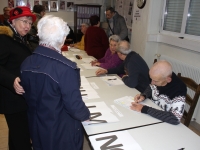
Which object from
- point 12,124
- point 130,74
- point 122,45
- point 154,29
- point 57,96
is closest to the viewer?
point 57,96

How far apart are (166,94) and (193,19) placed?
1.72 metres

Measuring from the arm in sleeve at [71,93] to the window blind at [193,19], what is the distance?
2270 millimetres

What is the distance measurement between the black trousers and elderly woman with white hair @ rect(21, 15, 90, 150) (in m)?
0.46

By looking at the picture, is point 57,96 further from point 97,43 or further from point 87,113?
point 97,43

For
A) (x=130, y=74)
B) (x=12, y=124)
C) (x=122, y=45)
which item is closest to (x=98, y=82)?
(x=130, y=74)

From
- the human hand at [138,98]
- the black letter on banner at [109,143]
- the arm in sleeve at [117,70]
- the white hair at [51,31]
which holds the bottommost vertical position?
the black letter on banner at [109,143]

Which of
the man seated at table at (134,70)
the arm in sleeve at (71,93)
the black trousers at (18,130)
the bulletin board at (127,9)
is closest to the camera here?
the arm in sleeve at (71,93)

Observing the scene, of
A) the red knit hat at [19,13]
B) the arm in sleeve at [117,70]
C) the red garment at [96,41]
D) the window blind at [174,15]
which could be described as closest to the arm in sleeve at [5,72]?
the red knit hat at [19,13]

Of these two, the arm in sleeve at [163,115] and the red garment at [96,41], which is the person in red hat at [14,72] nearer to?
the arm in sleeve at [163,115]

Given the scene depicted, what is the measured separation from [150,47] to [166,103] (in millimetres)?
1957

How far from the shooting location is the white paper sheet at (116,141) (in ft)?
3.33

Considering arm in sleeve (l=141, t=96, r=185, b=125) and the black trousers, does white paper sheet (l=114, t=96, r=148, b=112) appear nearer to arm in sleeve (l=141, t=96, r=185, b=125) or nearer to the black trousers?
arm in sleeve (l=141, t=96, r=185, b=125)

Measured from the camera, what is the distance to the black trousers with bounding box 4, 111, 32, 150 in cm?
148

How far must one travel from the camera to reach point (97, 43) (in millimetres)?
3264
